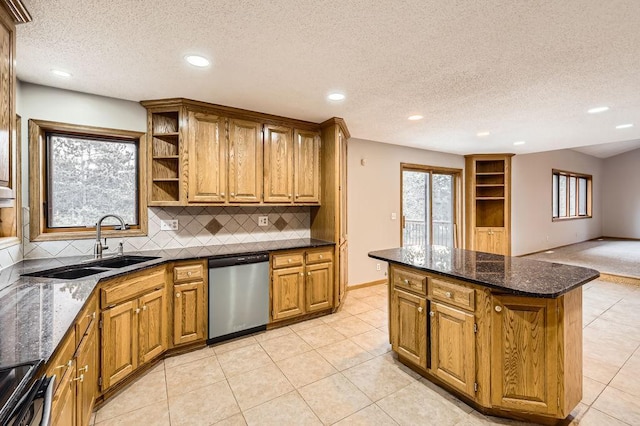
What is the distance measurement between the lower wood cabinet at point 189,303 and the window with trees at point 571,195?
904 centimetres

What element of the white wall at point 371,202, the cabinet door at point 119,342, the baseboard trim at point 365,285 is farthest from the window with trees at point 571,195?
the cabinet door at point 119,342

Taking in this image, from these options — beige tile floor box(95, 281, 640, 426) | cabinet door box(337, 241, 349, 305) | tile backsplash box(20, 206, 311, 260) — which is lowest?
beige tile floor box(95, 281, 640, 426)

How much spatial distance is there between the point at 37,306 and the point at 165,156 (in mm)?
1904

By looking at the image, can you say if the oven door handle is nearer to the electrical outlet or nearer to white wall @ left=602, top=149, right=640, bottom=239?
the electrical outlet

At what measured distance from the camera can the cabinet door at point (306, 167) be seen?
3590mm

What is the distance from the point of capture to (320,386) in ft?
7.30

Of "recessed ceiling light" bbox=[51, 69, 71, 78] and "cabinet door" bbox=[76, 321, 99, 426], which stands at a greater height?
"recessed ceiling light" bbox=[51, 69, 71, 78]

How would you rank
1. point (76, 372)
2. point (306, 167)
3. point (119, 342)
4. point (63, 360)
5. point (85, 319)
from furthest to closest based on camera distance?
point (306, 167), point (119, 342), point (85, 319), point (76, 372), point (63, 360)

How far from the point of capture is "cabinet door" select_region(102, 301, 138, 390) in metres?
1.99

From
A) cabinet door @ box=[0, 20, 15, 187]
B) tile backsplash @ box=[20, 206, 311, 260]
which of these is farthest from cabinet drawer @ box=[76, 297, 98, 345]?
tile backsplash @ box=[20, 206, 311, 260]

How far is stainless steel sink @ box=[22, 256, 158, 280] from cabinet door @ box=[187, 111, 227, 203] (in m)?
0.75

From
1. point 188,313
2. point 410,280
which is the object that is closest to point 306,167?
point 410,280

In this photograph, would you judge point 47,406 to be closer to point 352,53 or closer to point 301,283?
point 352,53

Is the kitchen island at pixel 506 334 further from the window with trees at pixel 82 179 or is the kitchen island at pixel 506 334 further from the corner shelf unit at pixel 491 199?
the corner shelf unit at pixel 491 199
